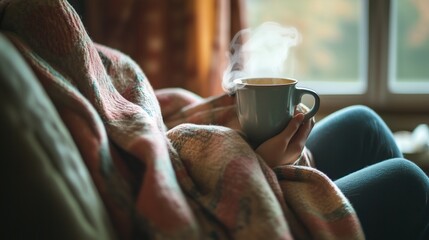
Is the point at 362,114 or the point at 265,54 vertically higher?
the point at 265,54

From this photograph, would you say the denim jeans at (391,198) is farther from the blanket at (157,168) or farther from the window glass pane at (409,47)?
the window glass pane at (409,47)

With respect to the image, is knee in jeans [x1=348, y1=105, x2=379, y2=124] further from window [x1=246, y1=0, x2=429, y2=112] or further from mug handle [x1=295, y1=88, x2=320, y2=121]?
window [x1=246, y1=0, x2=429, y2=112]

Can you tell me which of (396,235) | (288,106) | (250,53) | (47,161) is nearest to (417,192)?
(396,235)

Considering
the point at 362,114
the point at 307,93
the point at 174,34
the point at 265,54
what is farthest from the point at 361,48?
the point at 307,93

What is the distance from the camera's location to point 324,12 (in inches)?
91.4

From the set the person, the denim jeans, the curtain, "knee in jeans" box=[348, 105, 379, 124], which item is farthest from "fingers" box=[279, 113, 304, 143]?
the curtain

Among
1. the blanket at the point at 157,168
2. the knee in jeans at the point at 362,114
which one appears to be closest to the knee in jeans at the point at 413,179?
the blanket at the point at 157,168

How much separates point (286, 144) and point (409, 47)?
1.66m

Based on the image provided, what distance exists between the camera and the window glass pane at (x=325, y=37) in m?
2.30

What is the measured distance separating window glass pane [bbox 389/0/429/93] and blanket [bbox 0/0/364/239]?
1.62 meters

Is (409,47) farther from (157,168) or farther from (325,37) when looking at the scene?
(157,168)

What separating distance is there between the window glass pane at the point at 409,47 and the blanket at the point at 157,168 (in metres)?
1.62

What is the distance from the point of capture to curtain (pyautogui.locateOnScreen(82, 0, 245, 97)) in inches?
77.3

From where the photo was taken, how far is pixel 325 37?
2363 millimetres
